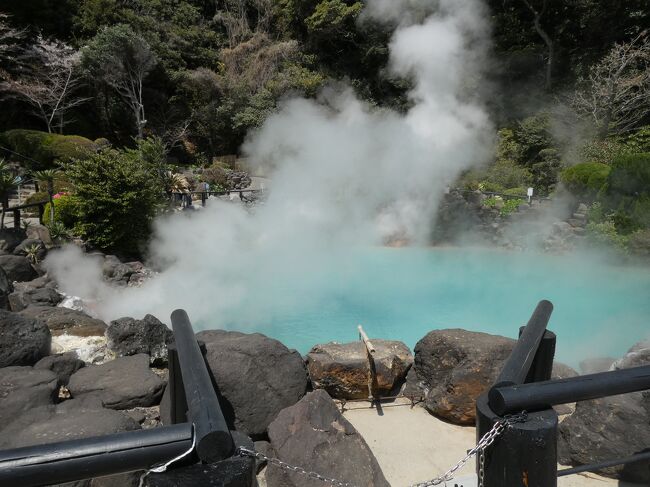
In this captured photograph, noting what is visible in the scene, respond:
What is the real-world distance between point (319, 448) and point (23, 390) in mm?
2530

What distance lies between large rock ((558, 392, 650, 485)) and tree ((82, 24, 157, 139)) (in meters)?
20.6

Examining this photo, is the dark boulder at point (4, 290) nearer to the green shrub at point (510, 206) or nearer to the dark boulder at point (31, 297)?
the dark boulder at point (31, 297)

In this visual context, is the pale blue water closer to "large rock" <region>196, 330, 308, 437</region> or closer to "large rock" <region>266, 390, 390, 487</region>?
"large rock" <region>196, 330, 308, 437</region>

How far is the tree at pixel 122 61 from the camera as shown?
20.0 metres

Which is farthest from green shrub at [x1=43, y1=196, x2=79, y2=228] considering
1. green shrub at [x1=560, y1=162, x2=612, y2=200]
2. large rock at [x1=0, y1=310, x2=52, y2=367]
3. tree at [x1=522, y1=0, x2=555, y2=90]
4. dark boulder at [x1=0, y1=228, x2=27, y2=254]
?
tree at [x1=522, y1=0, x2=555, y2=90]

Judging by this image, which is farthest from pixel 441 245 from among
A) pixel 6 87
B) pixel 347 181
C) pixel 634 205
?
pixel 6 87

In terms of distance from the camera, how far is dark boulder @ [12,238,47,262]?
9156mm

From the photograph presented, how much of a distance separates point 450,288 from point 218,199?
307 inches

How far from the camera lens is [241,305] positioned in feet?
29.0

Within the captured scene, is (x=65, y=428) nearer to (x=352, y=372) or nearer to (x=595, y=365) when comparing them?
(x=352, y=372)

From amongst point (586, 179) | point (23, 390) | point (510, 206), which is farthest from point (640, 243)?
point (23, 390)

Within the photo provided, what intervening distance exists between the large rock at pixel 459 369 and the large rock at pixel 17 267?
716cm

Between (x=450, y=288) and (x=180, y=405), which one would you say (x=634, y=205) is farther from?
(x=180, y=405)

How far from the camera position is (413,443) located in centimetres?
440
